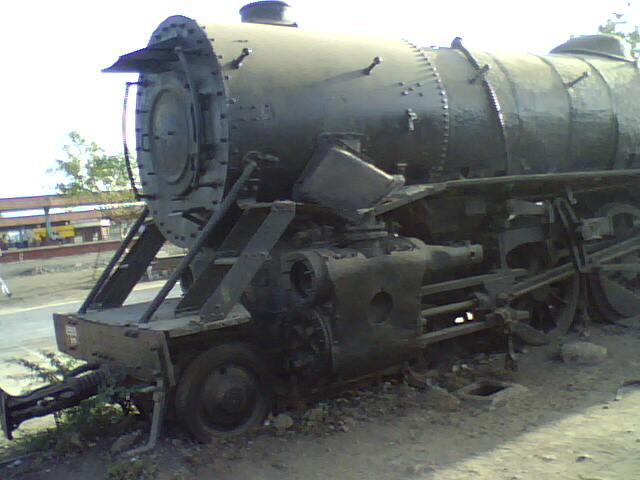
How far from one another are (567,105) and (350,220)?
3.09 m

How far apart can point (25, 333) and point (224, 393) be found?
321 inches

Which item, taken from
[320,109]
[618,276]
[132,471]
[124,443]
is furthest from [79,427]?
[618,276]

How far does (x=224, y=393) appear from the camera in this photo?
4.78 m

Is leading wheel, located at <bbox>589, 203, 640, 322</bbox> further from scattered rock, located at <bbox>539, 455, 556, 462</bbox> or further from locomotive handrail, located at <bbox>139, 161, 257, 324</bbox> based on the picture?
locomotive handrail, located at <bbox>139, 161, 257, 324</bbox>

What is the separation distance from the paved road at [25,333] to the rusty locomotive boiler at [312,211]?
290cm

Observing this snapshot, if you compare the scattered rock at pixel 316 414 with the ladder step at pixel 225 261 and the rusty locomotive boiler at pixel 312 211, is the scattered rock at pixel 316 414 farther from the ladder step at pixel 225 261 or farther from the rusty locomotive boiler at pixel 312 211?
the ladder step at pixel 225 261

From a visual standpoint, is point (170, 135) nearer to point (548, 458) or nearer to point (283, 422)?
point (283, 422)

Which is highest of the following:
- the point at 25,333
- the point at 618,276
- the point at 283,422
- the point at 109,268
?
the point at 109,268

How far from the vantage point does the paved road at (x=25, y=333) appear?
811 cm

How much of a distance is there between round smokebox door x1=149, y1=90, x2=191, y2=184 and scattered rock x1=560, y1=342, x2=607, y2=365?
3848 mm

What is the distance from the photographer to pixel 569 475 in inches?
151

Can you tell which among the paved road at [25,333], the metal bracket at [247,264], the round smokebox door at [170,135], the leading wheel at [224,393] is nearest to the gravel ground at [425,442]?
the leading wheel at [224,393]

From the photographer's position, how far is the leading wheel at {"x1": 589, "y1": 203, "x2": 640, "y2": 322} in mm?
7590

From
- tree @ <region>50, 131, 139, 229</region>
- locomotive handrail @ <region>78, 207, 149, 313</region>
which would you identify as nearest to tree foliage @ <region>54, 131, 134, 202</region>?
tree @ <region>50, 131, 139, 229</region>
